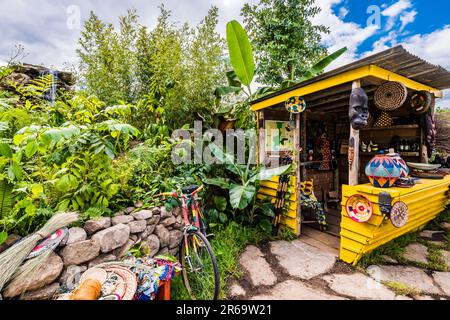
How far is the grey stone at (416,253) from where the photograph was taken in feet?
7.74

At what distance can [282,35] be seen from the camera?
5973mm

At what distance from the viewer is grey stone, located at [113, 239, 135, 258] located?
5.93 ft

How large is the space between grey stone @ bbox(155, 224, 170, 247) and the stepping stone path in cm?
86

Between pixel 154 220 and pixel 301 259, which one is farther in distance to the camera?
pixel 301 259

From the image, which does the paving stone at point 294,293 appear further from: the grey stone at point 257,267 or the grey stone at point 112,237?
the grey stone at point 112,237

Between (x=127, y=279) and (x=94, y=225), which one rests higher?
(x=94, y=225)

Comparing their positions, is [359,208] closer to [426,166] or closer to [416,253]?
[416,253]

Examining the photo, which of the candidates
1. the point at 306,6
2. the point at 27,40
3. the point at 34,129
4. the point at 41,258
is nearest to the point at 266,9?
the point at 306,6

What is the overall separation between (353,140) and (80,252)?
2.79m

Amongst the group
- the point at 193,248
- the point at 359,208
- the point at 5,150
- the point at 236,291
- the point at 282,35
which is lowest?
the point at 236,291

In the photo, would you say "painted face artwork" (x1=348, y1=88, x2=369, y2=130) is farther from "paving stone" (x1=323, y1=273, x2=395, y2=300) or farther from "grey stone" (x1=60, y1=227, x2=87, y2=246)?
"grey stone" (x1=60, y1=227, x2=87, y2=246)

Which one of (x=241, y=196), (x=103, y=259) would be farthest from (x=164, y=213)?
(x=241, y=196)

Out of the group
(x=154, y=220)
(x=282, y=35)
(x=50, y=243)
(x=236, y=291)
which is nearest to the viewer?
(x=50, y=243)

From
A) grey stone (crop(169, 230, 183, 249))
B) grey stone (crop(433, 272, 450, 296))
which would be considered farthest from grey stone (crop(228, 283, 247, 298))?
grey stone (crop(433, 272, 450, 296))
